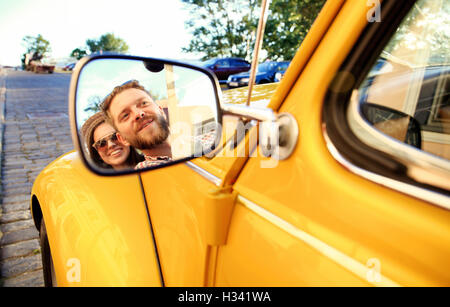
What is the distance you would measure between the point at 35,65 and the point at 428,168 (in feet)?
164

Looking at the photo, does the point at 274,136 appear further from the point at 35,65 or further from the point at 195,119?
the point at 35,65

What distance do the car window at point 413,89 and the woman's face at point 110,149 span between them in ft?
2.51

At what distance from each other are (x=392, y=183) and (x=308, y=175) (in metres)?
0.18

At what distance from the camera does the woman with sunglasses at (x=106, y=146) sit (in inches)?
40.3

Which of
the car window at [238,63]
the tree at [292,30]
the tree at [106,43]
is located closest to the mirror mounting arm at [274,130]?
the tree at [292,30]

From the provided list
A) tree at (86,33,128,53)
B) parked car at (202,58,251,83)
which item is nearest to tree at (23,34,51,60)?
tree at (86,33,128,53)

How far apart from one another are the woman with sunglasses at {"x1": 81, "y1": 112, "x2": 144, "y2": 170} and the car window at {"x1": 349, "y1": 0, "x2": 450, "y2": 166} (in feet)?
2.48

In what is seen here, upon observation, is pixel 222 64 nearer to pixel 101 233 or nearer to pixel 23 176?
pixel 23 176

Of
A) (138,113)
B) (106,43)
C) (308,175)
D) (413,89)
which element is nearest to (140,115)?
(138,113)

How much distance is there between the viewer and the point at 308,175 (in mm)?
710

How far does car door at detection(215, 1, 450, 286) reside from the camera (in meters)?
0.57

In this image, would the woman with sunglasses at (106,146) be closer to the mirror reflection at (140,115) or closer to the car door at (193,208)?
the mirror reflection at (140,115)

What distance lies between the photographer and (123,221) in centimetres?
115

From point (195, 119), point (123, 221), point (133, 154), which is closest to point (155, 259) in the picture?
point (123, 221)
